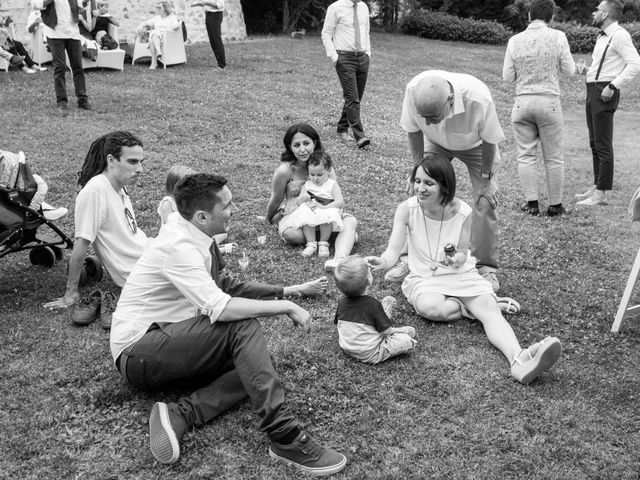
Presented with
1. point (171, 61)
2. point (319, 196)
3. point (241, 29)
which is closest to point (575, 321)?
point (319, 196)

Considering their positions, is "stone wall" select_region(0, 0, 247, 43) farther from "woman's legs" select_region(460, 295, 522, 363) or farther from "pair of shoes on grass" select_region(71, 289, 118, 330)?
"woman's legs" select_region(460, 295, 522, 363)

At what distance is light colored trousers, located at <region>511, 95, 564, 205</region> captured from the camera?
699cm

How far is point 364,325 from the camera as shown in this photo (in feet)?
13.6

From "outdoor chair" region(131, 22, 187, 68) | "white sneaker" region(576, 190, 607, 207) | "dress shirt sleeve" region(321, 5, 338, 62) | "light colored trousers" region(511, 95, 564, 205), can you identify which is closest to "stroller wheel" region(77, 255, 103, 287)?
"light colored trousers" region(511, 95, 564, 205)

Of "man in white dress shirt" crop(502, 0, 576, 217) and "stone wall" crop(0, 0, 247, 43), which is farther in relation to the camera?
"stone wall" crop(0, 0, 247, 43)

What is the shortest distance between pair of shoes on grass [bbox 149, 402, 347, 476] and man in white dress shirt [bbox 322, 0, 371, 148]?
716 centimetres

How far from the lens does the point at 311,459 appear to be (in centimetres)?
326

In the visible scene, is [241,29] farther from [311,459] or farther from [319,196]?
[311,459]

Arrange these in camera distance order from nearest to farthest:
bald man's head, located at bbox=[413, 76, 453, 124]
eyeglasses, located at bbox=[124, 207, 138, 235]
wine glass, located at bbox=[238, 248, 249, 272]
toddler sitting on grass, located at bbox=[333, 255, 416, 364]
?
toddler sitting on grass, located at bbox=[333, 255, 416, 364] < bald man's head, located at bbox=[413, 76, 453, 124] < eyeglasses, located at bbox=[124, 207, 138, 235] < wine glass, located at bbox=[238, 248, 249, 272]

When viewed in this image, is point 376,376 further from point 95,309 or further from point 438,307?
point 95,309

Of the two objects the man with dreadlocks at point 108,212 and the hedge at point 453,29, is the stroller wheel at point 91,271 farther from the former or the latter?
→ the hedge at point 453,29

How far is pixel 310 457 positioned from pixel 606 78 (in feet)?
20.4

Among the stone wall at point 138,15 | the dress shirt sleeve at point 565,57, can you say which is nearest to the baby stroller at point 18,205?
the dress shirt sleeve at point 565,57

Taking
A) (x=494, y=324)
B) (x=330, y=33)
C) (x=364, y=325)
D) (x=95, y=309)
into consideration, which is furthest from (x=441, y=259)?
(x=330, y=33)
